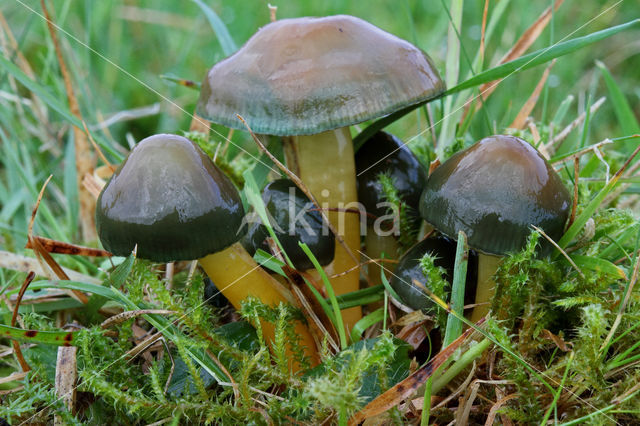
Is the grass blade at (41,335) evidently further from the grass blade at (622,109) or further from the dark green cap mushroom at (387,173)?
the grass blade at (622,109)

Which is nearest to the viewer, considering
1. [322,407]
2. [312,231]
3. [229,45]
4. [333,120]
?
[322,407]

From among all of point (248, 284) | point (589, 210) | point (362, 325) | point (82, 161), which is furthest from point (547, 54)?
point (82, 161)

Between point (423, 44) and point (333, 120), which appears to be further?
point (423, 44)

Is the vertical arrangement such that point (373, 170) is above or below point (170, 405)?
above

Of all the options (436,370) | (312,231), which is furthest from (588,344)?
(312,231)

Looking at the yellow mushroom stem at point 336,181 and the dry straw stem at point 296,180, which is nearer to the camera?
the dry straw stem at point 296,180

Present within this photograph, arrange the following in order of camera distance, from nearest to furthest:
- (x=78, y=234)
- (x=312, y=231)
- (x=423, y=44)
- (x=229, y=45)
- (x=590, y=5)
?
1. (x=312, y=231)
2. (x=229, y=45)
3. (x=78, y=234)
4. (x=423, y=44)
5. (x=590, y=5)

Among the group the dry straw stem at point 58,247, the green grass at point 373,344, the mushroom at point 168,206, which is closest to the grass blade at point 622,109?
the green grass at point 373,344

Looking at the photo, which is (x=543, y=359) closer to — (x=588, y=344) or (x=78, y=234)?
(x=588, y=344)
